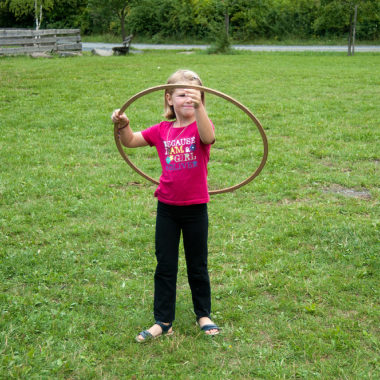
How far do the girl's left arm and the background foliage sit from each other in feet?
80.5

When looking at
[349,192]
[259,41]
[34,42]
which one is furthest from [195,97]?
[259,41]

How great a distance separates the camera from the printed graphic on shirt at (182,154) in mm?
3434

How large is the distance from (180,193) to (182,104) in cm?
58

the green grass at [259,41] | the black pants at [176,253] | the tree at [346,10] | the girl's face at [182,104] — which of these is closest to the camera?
the girl's face at [182,104]

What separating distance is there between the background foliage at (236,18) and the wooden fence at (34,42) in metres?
5.76

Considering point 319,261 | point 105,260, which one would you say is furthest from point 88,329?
point 319,261

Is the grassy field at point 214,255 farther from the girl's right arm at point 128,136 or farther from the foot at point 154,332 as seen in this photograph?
the girl's right arm at point 128,136

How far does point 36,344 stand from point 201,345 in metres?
1.10

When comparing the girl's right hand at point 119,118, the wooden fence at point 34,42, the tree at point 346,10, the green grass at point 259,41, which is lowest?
the girl's right hand at point 119,118

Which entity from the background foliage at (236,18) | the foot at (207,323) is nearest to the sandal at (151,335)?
the foot at (207,323)

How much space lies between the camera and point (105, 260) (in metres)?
4.76

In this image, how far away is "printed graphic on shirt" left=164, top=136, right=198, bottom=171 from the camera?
343cm

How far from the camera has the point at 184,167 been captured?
11.3 feet

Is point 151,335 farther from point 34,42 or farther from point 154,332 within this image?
point 34,42
